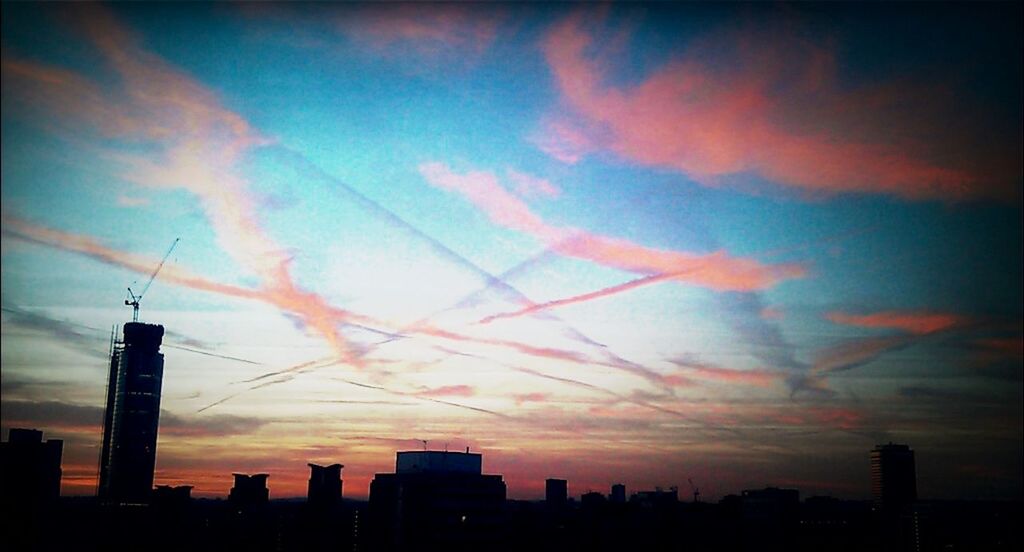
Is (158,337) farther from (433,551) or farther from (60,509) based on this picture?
(433,551)

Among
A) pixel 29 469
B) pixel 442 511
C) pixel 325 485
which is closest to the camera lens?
pixel 442 511

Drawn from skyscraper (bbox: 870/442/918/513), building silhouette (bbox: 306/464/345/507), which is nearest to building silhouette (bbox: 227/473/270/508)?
building silhouette (bbox: 306/464/345/507)

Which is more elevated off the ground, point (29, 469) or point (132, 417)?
point (132, 417)

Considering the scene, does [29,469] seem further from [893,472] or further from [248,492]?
[893,472]

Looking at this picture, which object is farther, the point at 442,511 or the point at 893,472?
the point at 893,472

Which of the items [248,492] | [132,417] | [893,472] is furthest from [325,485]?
[893,472]

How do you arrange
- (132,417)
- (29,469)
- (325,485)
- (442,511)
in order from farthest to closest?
(132,417) → (325,485) → (29,469) → (442,511)
